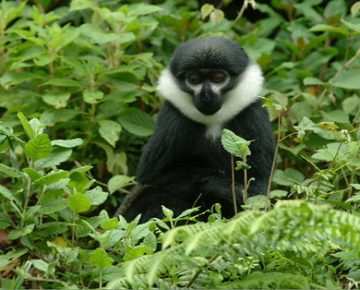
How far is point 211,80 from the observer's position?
6777 millimetres

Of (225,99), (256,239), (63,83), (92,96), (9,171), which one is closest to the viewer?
(256,239)

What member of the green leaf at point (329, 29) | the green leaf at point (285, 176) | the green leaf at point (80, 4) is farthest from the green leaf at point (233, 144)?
the green leaf at point (80, 4)

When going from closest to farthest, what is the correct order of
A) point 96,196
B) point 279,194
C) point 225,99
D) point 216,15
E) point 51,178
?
1. point 51,178
2. point 96,196
3. point 279,194
4. point 225,99
5. point 216,15

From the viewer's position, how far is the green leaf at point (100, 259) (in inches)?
180

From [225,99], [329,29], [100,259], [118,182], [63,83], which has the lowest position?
[118,182]

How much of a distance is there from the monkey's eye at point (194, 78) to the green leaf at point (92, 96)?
1.05 metres

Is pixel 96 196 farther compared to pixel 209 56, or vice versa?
pixel 209 56

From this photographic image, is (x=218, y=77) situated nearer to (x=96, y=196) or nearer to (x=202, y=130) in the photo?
(x=202, y=130)

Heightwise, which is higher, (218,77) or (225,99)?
(218,77)

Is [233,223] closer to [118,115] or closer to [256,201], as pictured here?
[256,201]

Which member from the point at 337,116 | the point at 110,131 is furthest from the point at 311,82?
the point at 110,131

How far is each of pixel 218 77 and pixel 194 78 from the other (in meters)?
0.19

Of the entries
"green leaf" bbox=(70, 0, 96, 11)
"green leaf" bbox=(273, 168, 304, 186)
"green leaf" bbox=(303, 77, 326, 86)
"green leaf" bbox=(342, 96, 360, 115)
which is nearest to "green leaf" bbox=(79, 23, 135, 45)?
"green leaf" bbox=(70, 0, 96, 11)

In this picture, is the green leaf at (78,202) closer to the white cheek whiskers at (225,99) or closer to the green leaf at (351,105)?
the white cheek whiskers at (225,99)
